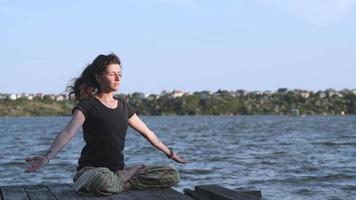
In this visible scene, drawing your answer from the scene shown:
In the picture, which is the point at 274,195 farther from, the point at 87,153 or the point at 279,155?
the point at 279,155

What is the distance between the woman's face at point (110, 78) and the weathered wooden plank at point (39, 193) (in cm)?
125

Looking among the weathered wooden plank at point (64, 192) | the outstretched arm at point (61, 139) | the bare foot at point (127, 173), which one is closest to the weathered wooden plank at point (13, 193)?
the weathered wooden plank at point (64, 192)

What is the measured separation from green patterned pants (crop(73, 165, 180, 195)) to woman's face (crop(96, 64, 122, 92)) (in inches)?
33.2

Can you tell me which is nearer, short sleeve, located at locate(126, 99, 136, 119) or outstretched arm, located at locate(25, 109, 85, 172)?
outstretched arm, located at locate(25, 109, 85, 172)

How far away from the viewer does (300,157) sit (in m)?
29.7

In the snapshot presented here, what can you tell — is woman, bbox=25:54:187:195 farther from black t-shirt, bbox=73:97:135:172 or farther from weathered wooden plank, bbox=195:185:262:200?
weathered wooden plank, bbox=195:185:262:200

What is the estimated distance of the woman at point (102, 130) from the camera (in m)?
7.32

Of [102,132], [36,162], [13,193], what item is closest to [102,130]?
[102,132]

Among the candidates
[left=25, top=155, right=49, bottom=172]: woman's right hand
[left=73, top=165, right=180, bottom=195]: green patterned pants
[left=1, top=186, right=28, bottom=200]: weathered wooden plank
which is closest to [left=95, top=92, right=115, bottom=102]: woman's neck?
[left=73, top=165, right=180, bottom=195]: green patterned pants

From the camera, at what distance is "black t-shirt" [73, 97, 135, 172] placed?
24.3 feet

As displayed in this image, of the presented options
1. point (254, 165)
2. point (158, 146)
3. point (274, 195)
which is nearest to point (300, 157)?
point (254, 165)

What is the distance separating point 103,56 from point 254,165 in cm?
1803

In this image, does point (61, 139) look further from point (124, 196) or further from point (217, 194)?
point (217, 194)

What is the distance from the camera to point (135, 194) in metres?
7.43
